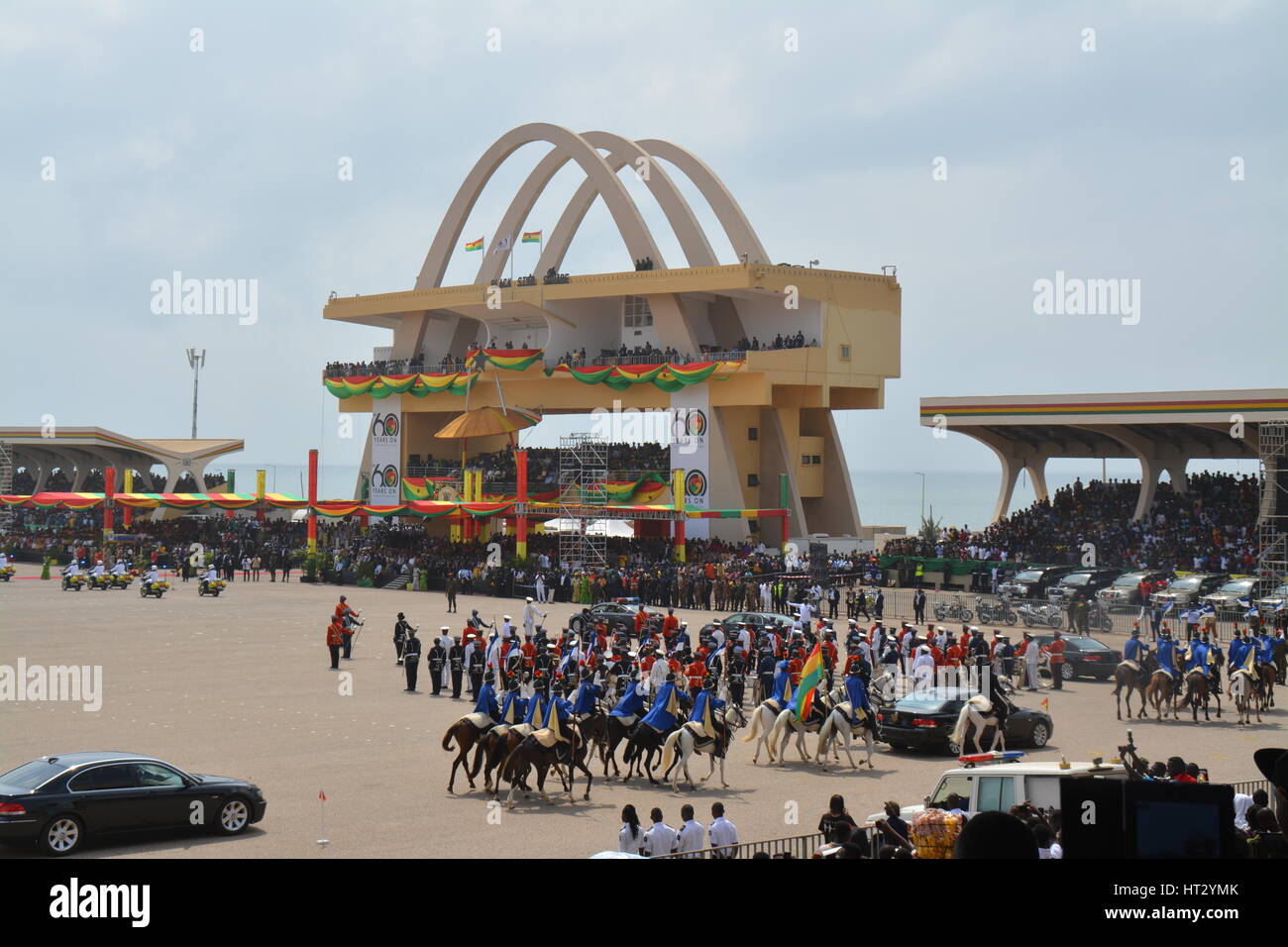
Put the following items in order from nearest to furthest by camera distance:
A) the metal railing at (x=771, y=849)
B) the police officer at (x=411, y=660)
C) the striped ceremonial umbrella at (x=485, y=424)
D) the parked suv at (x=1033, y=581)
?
the metal railing at (x=771, y=849)
the police officer at (x=411, y=660)
the parked suv at (x=1033, y=581)
the striped ceremonial umbrella at (x=485, y=424)

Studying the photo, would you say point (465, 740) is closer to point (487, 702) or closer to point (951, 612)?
point (487, 702)

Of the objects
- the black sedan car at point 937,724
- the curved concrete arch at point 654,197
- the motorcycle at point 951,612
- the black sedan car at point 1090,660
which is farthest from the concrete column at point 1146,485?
the black sedan car at point 937,724

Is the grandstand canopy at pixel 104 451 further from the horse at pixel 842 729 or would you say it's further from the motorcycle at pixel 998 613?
the horse at pixel 842 729

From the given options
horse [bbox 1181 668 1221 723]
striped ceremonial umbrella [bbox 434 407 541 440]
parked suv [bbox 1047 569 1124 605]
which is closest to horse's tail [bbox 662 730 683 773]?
horse [bbox 1181 668 1221 723]

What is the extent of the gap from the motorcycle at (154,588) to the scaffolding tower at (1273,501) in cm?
3534

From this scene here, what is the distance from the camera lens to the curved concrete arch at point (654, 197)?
189 feet

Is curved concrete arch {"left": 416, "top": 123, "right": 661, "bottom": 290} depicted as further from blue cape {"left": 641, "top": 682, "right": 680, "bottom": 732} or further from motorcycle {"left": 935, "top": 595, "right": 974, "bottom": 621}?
blue cape {"left": 641, "top": 682, "right": 680, "bottom": 732}

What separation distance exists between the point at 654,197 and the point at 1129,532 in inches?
1029

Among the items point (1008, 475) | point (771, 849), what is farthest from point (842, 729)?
point (1008, 475)

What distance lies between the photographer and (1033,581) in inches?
1612

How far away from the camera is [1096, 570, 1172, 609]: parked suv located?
118 ft

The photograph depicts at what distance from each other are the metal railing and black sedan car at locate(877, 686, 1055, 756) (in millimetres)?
6763
